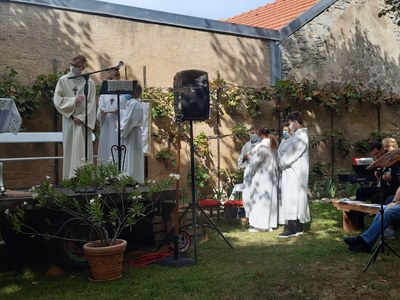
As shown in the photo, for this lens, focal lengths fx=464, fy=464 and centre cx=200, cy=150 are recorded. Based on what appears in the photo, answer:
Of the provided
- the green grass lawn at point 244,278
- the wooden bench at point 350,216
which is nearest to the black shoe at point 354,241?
the green grass lawn at point 244,278

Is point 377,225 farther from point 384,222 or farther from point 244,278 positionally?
point 244,278

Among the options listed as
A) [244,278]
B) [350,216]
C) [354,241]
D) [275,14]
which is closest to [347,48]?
[275,14]

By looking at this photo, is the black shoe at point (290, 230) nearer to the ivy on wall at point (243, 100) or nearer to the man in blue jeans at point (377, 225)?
the man in blue jeans at point (377, 225)

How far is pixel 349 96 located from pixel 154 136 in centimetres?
567

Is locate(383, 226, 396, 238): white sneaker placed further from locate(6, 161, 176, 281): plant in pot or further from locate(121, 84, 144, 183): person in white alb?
locate(121, 84, 144, 183): person in white alb

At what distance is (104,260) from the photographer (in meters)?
4.91

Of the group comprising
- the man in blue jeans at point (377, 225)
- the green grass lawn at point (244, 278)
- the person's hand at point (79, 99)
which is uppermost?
the person's hand at point (79, 99)

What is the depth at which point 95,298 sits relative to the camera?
4.40m

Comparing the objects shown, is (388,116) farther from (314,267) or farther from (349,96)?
(314,267)

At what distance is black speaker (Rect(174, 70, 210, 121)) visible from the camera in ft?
19.1

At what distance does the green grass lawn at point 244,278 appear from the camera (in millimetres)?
4398

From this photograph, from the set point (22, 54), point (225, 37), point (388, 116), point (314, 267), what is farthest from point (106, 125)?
point (388, 116)

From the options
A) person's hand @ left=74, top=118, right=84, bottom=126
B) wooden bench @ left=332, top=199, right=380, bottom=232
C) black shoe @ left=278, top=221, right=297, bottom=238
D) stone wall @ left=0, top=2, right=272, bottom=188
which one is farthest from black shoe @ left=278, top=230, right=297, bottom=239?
person's hand @ left=74, top=118, right=84, bottom=126

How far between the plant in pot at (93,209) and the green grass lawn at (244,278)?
0.34 m
